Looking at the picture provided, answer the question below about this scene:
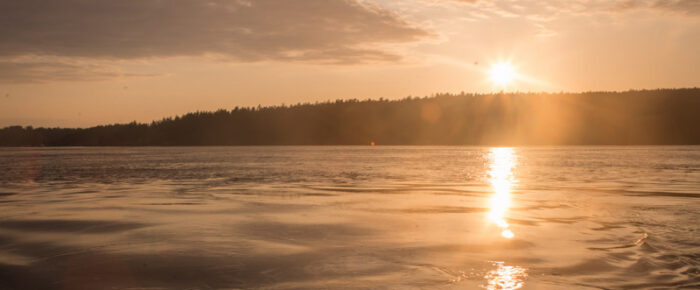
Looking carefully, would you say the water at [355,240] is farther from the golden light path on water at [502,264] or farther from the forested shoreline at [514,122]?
the forested shoreline at [514,122]

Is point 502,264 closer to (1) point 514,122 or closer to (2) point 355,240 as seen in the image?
(2) point 355,240

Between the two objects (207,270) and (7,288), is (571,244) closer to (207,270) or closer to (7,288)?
(207,270)

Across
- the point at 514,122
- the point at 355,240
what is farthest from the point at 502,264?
the point at 514,122

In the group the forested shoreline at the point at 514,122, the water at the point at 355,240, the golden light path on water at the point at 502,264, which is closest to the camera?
the golden light path on water at the point at 502,264

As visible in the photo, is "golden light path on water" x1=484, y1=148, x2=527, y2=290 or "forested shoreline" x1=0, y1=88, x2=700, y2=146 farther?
"forested shoreline" x1=0, y1=88, x2=700, y2=146

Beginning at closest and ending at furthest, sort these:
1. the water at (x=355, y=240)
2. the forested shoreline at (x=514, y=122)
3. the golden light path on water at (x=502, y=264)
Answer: the golden light path on water at (x=502, y=264)
the water at (x=355, y=240)
the forested shoreline at (x=514, y=122)

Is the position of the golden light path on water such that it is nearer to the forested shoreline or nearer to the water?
the water

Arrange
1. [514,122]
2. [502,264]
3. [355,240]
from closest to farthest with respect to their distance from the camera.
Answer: [502,264] → [355,240] → [514,122]

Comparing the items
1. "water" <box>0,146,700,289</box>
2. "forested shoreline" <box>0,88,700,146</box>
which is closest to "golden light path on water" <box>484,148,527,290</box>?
"water" <box>0,146,700,289</box>

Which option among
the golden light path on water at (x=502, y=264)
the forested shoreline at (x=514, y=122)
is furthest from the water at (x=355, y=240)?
the forested shoreline at (x=514, y=122)

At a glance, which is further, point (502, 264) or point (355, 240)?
point (355, 240)

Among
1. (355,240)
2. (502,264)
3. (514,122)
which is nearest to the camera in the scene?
(502,264)

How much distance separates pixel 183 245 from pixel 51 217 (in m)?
5.08

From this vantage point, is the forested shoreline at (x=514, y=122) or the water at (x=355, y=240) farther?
the forested shoreline at (x=514, y=122)
